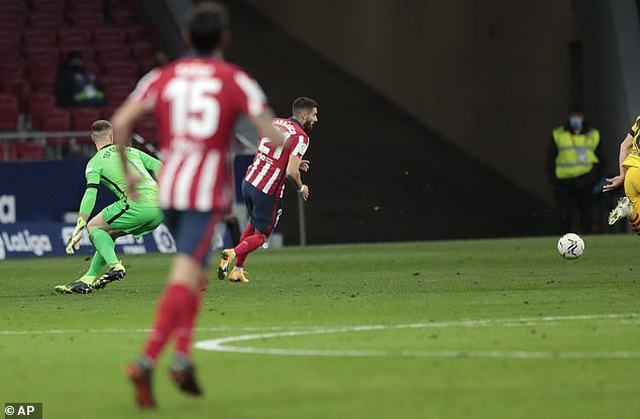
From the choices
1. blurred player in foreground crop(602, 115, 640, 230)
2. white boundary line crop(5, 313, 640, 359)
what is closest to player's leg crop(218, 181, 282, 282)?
blurred player in foreground crop(602, 115, 640, 230)

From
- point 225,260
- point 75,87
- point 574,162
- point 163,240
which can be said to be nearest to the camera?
point 225,260

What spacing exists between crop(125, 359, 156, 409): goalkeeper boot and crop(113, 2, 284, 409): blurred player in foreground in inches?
16.8

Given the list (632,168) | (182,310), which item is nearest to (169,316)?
(182,310)

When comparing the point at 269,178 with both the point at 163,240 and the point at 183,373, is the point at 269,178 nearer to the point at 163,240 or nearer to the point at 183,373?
the point at 163,240

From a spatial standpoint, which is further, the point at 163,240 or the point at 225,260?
the point at 163,240

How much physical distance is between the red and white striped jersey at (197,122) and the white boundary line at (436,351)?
80.0 inches

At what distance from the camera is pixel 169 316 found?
26.5 ft

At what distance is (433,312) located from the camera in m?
13.4

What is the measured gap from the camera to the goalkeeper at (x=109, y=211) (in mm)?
16719

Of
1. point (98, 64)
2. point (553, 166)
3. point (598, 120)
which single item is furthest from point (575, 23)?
point (98, 64)

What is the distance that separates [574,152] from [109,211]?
45.4ft

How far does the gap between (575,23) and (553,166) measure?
5148 mm

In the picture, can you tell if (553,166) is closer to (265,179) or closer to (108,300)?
(265,179)

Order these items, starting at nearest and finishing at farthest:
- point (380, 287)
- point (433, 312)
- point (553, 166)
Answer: point (433, 312) < point (380, 287) < point (553, 166)
